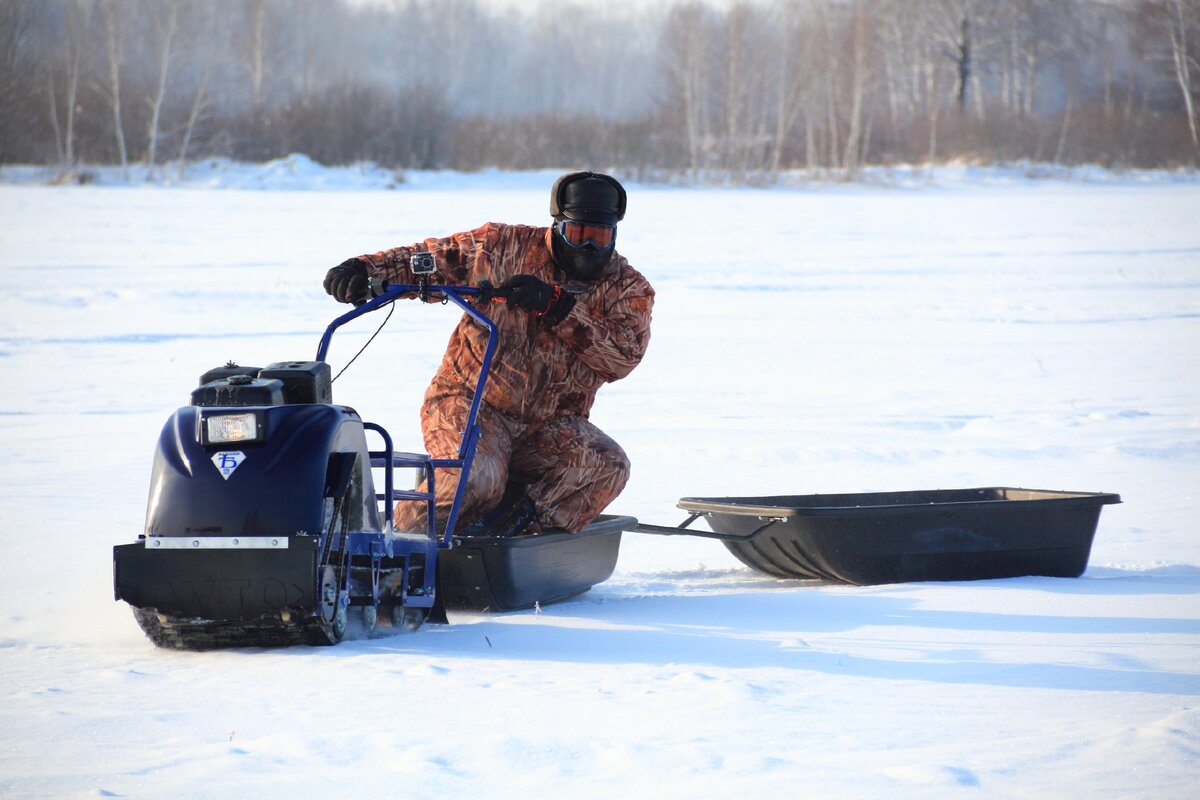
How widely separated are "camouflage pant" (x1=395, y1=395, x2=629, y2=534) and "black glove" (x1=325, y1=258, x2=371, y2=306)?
21.7 inches

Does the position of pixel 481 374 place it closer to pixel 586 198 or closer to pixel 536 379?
pixel 536 379

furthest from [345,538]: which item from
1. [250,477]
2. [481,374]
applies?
[481,374]

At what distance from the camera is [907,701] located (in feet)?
9.93

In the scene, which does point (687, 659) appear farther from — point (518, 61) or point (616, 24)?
point (616, 24)

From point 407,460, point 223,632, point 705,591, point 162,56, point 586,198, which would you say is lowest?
point 705,591

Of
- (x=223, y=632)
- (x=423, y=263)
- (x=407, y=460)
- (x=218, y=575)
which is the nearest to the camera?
(x=218, y=575)

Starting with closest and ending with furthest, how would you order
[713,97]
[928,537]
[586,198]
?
[586,198]
[928,537]
[713,97]

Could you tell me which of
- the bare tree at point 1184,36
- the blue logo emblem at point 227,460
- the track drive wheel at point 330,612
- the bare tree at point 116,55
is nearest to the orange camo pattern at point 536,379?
the track drive wheel at point 330,612

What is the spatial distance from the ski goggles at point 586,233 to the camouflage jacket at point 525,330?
0.11 m

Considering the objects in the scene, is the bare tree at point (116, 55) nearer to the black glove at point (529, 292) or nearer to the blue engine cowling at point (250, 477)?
the black glove at point (529, 292)

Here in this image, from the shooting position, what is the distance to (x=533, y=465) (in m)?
4.39

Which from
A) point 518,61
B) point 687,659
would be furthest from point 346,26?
point 687,659

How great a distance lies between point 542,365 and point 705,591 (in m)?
0.96

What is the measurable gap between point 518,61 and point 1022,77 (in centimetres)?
4315
